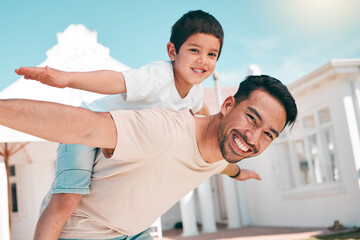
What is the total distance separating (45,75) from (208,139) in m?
0.75

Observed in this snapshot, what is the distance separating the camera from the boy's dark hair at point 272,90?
1.95 meters

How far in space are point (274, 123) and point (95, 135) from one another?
3.01ft

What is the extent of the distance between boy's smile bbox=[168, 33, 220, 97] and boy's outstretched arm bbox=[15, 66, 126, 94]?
51cm

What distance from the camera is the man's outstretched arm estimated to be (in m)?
1.17

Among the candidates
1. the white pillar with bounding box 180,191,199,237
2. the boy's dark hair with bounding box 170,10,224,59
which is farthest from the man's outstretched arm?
the white pillar with bounding box 180,191,199,237

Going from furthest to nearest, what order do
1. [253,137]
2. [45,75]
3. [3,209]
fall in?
[3,209], [253,137], [45,75]

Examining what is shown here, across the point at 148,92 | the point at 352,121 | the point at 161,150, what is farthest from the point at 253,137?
the point at 352,121

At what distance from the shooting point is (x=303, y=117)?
32.7 feet

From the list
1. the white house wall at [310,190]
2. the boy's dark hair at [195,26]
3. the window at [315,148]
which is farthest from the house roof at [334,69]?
the boy's dark hair at [195,26]

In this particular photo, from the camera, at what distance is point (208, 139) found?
71.9 inches

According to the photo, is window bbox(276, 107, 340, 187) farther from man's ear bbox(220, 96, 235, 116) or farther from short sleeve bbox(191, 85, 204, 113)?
man's ear bbox(220, 96, 235, 116)

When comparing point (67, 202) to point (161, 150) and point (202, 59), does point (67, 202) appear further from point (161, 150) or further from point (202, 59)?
point (202, 59)

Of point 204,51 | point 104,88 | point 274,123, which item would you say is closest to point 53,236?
point 104,88

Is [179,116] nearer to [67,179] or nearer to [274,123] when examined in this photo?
[274,123]
